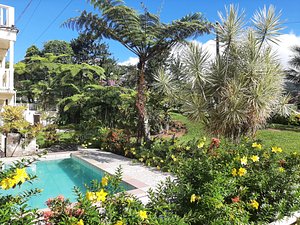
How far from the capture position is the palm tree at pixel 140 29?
849 centimetres

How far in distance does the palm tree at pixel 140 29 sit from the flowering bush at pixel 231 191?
208 inches

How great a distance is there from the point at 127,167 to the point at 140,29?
4.48 metres

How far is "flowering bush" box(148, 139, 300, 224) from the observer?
9.51 ft

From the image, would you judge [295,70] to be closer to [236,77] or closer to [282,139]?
[282,139]

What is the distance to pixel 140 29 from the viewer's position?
8.73 meters

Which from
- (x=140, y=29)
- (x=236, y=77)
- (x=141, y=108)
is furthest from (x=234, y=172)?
(x=140, y=29)

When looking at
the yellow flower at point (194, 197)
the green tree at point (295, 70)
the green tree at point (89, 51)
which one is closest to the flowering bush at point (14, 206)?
the yellow flower at point (194, 197)

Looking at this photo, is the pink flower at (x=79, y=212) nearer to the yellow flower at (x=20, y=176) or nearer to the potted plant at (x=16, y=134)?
A: the yellow flower at (x=20, y=176)

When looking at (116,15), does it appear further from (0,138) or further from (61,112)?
(61,112)

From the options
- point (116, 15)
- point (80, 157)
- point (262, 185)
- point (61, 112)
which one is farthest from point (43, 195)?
point (61, 112)

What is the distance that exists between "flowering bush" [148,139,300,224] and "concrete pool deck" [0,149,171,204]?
4.58 feet

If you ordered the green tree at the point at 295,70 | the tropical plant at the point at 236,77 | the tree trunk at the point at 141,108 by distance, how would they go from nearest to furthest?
the tropical plant at the point at 236,77 → the tree trunk at the point at 141,108 → the green tree at the point at 295,70

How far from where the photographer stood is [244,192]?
3.35 meters

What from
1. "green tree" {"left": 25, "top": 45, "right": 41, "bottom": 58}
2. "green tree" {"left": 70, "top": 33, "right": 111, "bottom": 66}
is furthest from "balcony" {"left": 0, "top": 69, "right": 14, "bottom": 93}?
"green tree" {"left": 25, "top": 45, "right": 41, "bottom": 58}
